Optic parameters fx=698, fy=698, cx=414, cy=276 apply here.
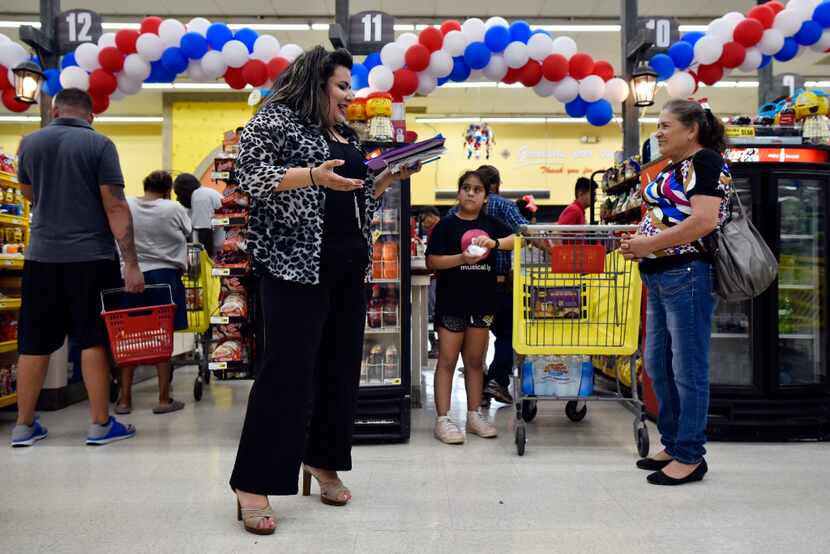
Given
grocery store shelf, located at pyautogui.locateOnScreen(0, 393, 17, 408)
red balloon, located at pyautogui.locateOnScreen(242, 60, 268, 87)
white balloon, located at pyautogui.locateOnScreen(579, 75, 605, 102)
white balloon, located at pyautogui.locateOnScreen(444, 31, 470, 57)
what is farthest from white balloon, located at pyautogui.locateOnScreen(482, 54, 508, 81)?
grocery store shelf, located at pyautogui.locateOnScreen(0, 393, 17, 408)

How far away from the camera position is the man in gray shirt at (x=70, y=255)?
3.51 metres

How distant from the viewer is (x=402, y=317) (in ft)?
12.2

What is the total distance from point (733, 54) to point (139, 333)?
5.22 m

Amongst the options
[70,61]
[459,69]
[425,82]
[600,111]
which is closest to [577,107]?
[600,111]

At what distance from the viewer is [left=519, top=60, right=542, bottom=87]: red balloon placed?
5891 millimetres

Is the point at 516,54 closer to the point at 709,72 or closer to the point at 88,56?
Answer: the point at 709,72

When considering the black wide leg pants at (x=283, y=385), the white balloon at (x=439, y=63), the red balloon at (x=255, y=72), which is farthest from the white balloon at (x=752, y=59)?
the black wide leg pants at (x=283, y=385)

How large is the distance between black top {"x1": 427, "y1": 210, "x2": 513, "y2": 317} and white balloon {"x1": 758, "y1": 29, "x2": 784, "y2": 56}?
372 centimetres

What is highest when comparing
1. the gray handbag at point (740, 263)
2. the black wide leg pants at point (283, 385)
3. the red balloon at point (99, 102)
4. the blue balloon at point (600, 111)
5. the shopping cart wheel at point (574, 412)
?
the red balloon at point (99, 102)

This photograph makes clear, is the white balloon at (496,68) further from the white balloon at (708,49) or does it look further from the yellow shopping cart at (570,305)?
the yellow shopping cart at (570,305)

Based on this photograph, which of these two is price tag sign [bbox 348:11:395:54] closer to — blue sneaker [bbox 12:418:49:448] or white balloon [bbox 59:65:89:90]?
white balloon [bbox 59:65:89:90]

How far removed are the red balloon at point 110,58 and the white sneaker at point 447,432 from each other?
4.11 m

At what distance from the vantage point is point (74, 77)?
5672 mm

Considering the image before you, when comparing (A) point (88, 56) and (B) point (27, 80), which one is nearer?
(B) point (27, 80)
